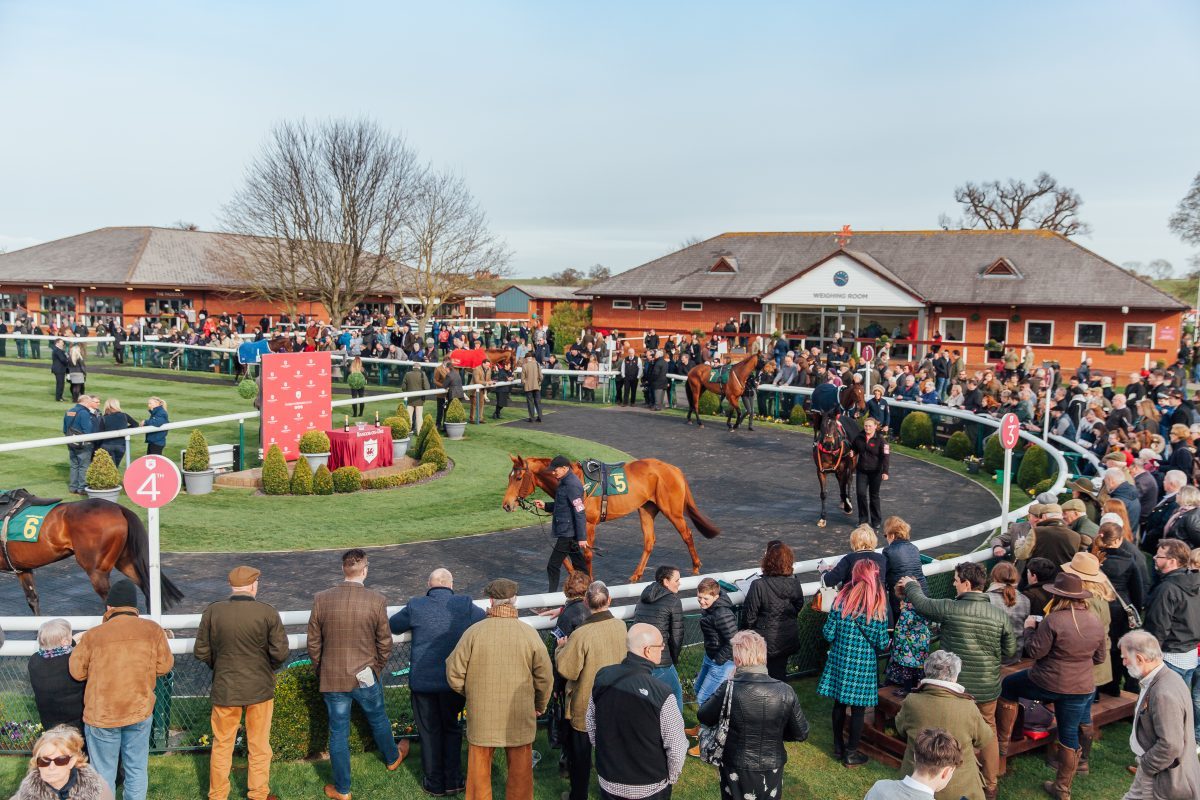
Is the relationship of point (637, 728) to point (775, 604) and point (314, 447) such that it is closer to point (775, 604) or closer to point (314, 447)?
point (775, 604)

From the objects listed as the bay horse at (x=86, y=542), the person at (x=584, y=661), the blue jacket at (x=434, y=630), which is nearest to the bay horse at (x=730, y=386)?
the bay horse at (x=86, y=542)

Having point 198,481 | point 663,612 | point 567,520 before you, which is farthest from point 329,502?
point 663,612

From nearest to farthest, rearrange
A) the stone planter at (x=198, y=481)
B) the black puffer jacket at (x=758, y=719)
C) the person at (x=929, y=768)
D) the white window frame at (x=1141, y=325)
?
the person at (x=929, y=768) → the black puffer jacket at (x=758, y=719) → the stone planter at (x=198, y=481) → the white window frame at (x=1141, y=325)

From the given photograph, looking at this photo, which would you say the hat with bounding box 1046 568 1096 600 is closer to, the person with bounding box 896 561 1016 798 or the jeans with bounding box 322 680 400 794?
the person with bounding box 896 561 1016 798

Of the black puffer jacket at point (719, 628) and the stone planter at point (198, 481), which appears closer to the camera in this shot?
the black puffer jacket at point (719, 628)

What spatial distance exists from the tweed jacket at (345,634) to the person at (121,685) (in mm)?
896

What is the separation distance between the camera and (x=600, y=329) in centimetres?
4391

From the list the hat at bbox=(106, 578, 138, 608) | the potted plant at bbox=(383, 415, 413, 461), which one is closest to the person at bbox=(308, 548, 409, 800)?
the hat at bbox=(106, 578, 138, 608)

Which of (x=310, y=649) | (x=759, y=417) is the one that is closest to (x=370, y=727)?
(x=310, y=649)

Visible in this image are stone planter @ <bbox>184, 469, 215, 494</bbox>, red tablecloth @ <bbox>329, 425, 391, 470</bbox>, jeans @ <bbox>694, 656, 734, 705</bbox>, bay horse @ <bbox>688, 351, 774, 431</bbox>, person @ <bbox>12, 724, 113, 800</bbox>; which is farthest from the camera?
bay horse @ <bbox>688, 351, 774, 431</bbox>

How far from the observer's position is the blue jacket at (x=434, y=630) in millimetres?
6047

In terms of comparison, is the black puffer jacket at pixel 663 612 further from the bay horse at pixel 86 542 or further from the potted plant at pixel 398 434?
the potted plant at pixel 398 434

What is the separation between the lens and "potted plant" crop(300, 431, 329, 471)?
51.7 ft

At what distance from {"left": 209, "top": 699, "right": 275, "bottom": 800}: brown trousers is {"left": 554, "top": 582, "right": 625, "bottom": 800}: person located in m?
1.95
